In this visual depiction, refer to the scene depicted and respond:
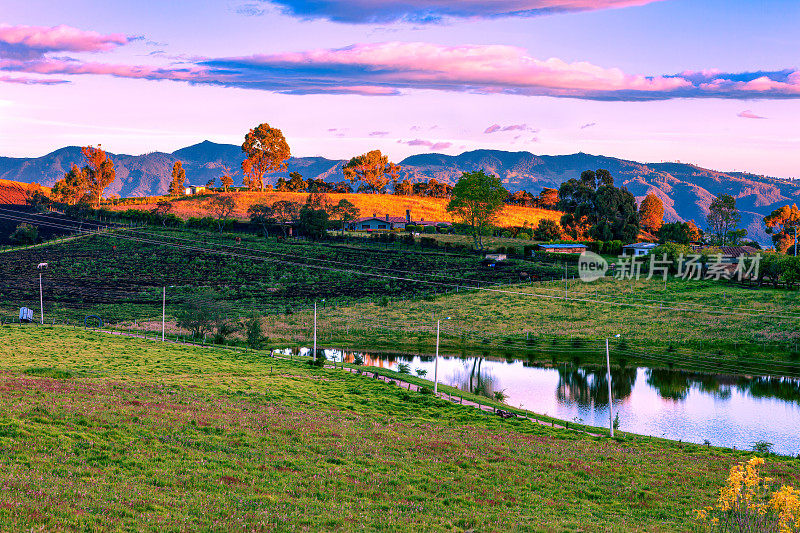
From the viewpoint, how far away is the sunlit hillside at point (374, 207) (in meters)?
171

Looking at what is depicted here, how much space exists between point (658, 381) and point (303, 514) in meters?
48.4

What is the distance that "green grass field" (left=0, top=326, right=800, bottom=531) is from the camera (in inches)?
583

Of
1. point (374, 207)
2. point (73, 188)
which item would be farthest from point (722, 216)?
point (73, 188)

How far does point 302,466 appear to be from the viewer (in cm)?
2005

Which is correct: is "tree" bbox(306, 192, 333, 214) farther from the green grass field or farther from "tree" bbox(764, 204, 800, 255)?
the green grass field

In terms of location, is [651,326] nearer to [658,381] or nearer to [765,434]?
[658,381]

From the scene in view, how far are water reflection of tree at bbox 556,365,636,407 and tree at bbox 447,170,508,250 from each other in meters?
69.3

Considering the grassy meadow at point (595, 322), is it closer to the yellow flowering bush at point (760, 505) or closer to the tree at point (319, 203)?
the yellow flowering bush at point (760, 505)

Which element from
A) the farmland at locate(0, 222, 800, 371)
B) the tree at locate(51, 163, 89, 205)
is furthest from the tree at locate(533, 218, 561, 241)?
the tree at locate(51, 163, 89, 205)

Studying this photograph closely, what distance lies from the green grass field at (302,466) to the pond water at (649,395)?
379 inches

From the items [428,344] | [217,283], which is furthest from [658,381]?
[217,283]

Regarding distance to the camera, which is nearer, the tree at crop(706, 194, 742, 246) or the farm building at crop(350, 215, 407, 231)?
the farm building at crop(350, 215, 407, 231)

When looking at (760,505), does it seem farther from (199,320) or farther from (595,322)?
(595,322)

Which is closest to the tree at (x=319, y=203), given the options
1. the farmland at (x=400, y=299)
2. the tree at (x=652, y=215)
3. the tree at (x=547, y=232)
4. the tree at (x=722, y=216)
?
the farmland at (x=400, y=299)
